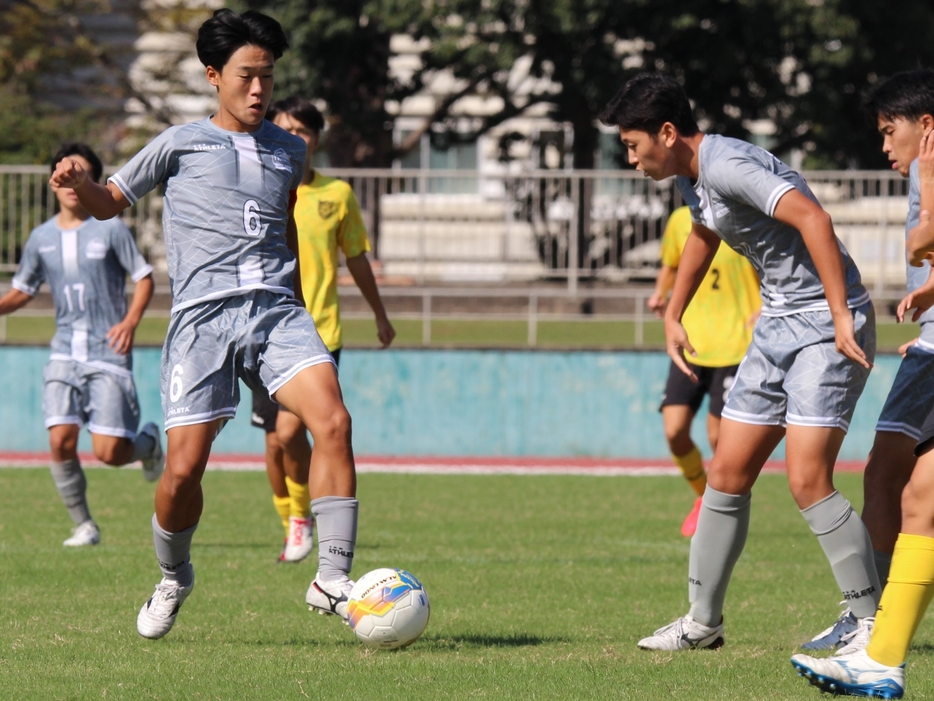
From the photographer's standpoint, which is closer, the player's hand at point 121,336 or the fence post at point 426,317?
the player's hand at point 121,336

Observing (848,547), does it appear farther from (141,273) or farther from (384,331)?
(141,273)

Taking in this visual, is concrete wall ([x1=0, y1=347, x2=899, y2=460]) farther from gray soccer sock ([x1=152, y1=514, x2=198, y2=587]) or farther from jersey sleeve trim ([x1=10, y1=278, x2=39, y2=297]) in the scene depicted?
gray soccer sock ([x1=152, y1=514, x2=198, y2=587])

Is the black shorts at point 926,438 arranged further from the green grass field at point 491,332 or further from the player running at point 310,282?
the green grass field at point 491,332

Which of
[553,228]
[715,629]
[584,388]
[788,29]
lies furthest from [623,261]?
[715,629]

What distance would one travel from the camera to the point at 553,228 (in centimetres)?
1697

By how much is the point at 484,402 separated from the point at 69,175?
33.8 ft

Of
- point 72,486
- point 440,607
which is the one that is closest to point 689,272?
point 440,607

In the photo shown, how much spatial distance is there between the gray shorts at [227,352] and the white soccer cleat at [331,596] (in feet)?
2.38

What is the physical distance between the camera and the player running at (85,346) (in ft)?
27.5

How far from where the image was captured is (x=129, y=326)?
8.07 m

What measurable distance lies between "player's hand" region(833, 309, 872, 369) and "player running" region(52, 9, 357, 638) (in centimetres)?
173

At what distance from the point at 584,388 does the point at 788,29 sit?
9132mm

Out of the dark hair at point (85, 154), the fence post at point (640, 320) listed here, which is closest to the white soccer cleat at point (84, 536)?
the dark hair at point (85, 154)

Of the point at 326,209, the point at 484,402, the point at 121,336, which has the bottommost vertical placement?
the point at 484,402
